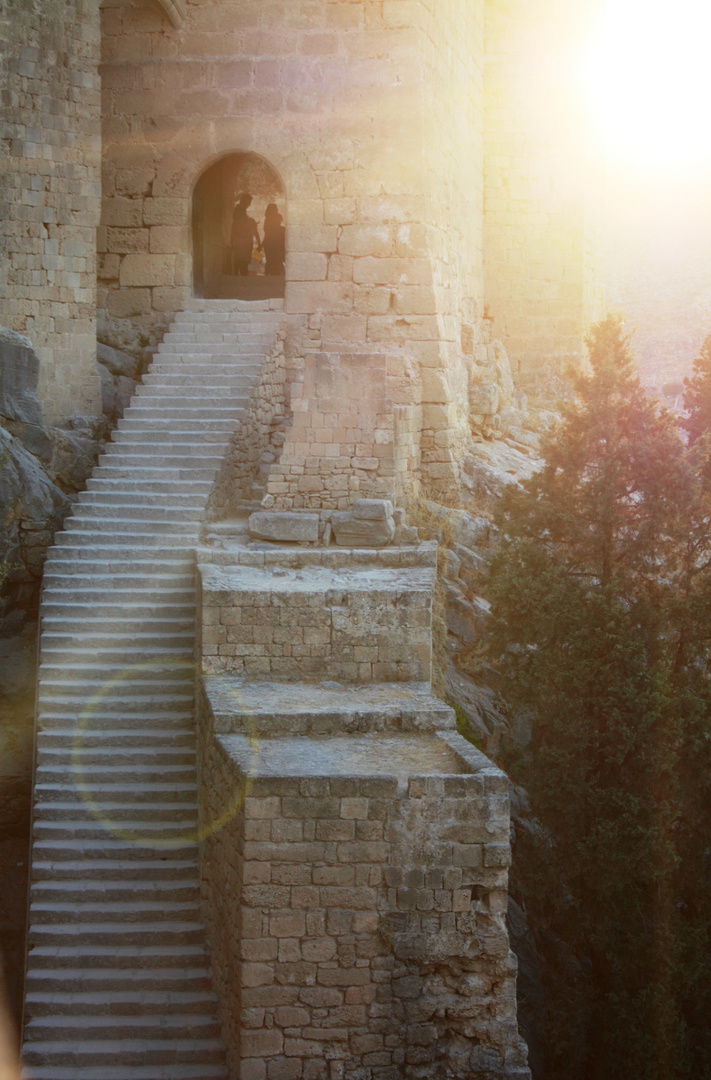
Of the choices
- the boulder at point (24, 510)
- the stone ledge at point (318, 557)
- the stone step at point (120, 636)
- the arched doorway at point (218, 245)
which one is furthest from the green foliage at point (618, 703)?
the arched doorway at point (218, 245)

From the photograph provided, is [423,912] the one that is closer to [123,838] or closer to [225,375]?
[123,838]

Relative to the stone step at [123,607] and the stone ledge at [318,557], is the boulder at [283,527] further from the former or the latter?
the stone step at [123,607]

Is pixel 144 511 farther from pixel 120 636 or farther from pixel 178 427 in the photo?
pixel 120 636

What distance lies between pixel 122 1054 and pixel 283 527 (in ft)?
17.3

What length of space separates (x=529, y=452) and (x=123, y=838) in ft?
29.1

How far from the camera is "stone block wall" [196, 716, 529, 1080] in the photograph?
8164 mm

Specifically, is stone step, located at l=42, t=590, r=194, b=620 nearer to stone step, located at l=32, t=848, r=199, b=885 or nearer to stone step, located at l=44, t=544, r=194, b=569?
stone step, located at l=44, t=544, r=194, b=569

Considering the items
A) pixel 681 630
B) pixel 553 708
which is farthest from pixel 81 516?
pixel 681 630

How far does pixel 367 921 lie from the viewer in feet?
26.9

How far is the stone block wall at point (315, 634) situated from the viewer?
10570 millimetres

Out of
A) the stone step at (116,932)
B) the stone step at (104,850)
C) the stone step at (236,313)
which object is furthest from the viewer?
the stone step at (236,313)

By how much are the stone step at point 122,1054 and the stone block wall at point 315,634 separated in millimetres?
2846

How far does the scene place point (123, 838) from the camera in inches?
408

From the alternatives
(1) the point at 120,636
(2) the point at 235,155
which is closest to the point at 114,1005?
(1) the point at 120,636
